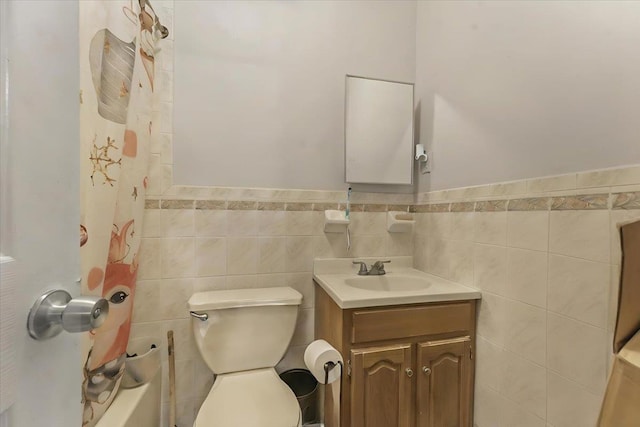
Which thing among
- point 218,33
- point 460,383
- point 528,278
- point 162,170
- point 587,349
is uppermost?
point 218,33

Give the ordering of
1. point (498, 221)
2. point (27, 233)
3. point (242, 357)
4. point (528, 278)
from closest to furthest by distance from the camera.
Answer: point (27, 233), point (528, 278), point (498, 221), point (242, 357)

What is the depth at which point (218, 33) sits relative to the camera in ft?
4.73

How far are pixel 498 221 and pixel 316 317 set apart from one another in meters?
1.00

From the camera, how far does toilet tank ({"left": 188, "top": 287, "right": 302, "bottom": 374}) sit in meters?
1.24

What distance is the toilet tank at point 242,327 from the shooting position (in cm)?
124

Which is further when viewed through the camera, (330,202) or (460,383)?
(330,202)

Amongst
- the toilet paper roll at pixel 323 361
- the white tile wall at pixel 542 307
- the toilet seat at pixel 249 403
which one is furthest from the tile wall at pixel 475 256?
the toilet paper roll at pixel 323 361

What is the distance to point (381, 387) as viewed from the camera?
1.12 m

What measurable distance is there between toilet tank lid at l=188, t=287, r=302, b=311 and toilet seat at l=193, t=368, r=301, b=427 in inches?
12.8

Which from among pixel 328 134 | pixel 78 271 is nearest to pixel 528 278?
pixel 328 134

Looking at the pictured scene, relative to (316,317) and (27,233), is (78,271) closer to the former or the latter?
(27,233)

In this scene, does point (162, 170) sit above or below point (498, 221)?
above

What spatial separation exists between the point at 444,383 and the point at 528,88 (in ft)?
4.01

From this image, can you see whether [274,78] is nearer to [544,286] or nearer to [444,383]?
[544,286]
